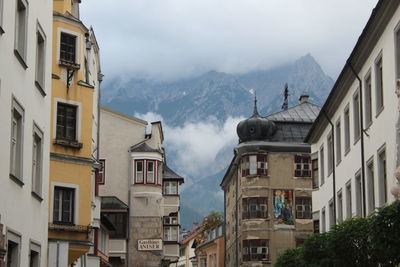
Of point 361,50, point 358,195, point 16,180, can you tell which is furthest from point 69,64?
point 358,195

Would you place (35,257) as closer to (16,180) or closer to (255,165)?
(16,180)

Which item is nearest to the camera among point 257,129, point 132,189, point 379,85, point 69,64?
point 379,85

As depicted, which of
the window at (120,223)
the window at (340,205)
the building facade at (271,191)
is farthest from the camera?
the building facade at (271,191)

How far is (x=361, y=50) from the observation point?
34500 millimetres

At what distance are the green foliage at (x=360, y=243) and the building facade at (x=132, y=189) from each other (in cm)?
3263

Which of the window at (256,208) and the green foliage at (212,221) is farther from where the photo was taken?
the green foliage at (212,221)

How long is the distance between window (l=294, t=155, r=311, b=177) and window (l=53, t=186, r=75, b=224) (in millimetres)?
40296

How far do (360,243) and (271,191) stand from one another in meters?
44.9

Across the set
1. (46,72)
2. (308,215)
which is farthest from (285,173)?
(46,72)

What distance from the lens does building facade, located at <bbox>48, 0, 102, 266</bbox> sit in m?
32.8

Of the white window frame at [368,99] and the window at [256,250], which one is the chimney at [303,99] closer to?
the window at [256,250]

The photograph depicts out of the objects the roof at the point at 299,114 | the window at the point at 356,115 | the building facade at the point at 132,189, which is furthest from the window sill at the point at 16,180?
the roof at the point at 299,114

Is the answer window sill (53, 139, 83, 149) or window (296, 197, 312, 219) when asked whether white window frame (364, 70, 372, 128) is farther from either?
window (296, 197, 312, 219)

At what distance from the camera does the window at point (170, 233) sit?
251 ft
